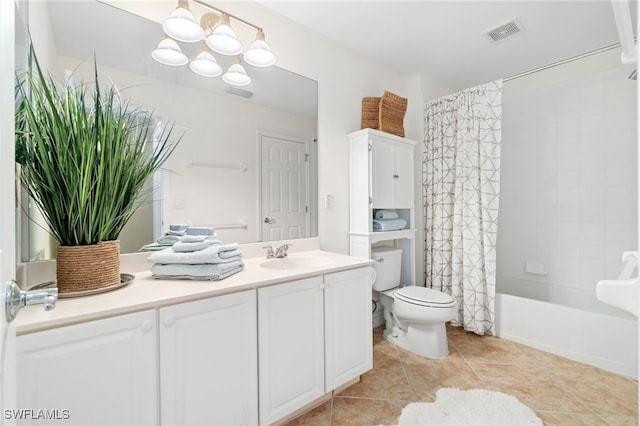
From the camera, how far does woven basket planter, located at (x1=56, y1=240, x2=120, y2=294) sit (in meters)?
1.00

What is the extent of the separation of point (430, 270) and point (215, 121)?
7.38 ft

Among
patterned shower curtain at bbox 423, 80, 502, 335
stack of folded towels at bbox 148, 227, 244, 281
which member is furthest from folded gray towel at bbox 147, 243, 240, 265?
patterned shower curtain at bbox 423, 80, 502, 335

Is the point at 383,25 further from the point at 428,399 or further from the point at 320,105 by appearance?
the point at 428,399

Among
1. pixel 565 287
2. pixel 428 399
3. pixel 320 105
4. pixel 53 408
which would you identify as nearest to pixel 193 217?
Answer: pixel 53 408

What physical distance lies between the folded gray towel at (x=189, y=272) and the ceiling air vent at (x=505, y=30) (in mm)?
2558

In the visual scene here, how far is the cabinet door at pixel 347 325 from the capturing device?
1.52m

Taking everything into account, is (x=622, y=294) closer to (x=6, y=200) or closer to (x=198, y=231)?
(x=6, y=200)

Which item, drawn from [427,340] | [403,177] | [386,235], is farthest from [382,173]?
[427,340]

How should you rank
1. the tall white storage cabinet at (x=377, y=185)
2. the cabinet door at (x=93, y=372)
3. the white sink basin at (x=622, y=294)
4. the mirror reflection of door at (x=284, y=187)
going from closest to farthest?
1. the white sink basin at (x=622, y=294)
2. the cabinet door at (x=93, y=372)
3. the mirror reflection of door at (x=284, y=187)
4. the tall white storage cabinet at (x=377, y=185)

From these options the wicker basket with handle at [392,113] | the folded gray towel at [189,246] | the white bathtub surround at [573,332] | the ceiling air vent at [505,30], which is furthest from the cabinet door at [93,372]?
the ceiling air vent at [505,30]

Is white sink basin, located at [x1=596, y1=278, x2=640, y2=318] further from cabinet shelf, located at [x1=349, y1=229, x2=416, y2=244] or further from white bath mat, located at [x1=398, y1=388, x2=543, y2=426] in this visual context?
cabinet shelf, located at [x1=349, y1=229, x2=416, y2=244]

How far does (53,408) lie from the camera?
2.73 ft

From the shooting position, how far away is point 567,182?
107 inches

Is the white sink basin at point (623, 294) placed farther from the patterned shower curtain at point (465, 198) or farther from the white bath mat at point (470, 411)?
the patterned shower curtain at point (465, 198)
